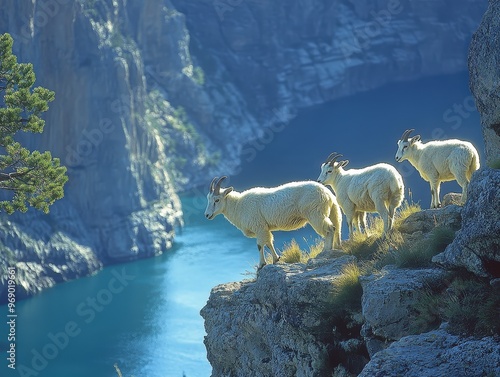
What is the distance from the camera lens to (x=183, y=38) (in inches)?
5463

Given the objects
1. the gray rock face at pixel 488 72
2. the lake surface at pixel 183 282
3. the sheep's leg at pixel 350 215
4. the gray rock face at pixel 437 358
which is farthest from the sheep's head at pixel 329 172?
the gray rock face at pixel 437 358

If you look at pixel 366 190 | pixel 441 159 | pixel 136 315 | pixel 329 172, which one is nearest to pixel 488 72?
pixel 366 190

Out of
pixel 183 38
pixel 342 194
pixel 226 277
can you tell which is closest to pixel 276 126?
pixel 183 38

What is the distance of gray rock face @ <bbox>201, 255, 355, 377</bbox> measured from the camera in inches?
634

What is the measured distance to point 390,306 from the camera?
46.0ft

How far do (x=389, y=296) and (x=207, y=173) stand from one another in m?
111

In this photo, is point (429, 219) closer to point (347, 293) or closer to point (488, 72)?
point (347, 293)

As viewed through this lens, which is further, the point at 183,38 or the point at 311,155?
the point at 183,38

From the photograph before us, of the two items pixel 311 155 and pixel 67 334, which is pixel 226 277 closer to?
pixel 67 334

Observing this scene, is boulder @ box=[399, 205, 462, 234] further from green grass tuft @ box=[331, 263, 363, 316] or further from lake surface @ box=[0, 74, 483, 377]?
lake surface @ box=[0, 74, 483, 377]

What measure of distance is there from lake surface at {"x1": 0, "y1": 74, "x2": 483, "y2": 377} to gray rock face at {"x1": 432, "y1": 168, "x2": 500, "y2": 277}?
907 cm

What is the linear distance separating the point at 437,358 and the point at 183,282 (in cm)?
6359

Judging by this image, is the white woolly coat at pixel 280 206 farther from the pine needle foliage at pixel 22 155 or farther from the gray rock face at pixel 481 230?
the gray rock face at pixel 481 230

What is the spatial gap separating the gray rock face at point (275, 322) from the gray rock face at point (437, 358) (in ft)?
11.3
